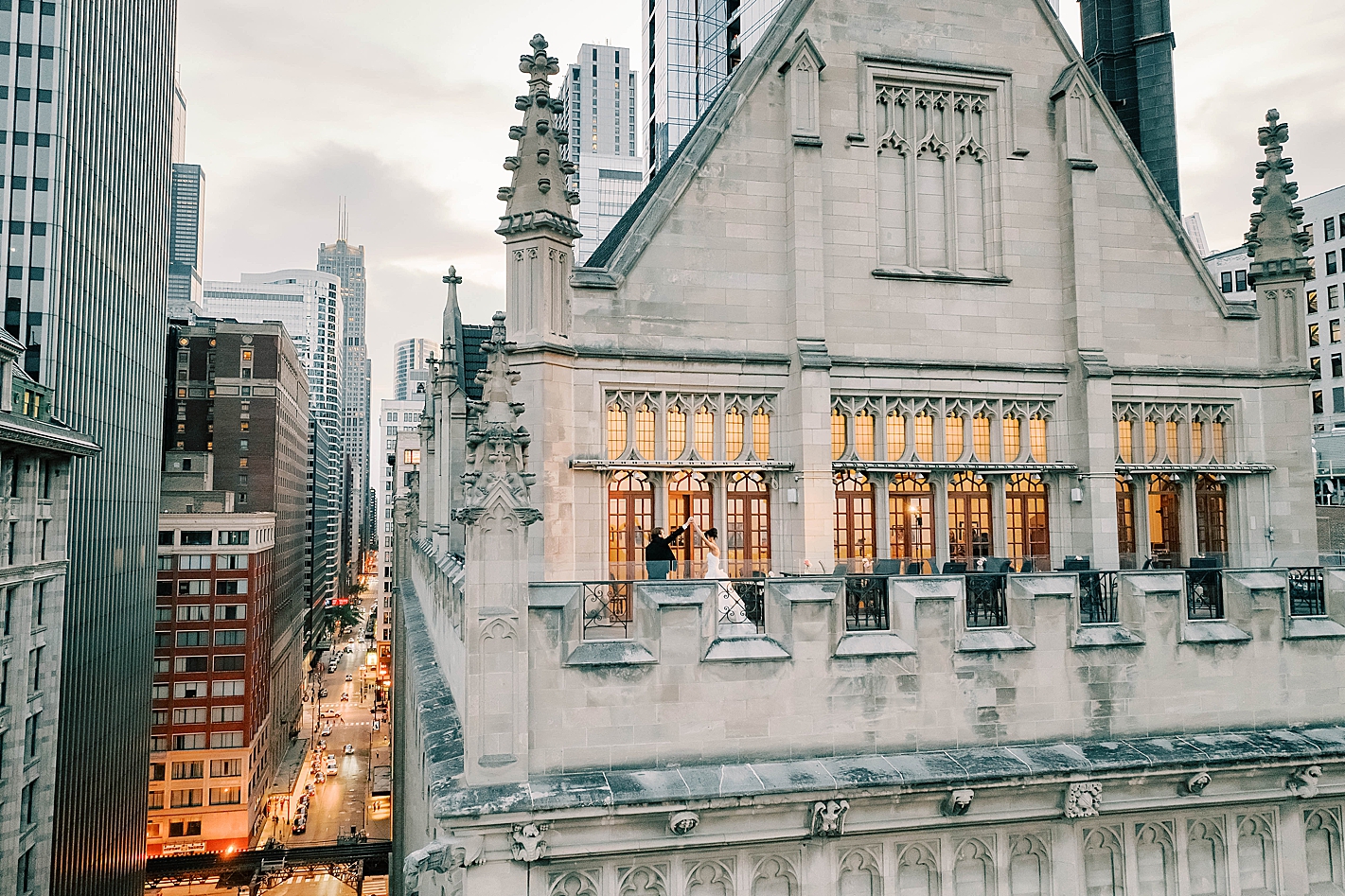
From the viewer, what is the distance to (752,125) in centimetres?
1573

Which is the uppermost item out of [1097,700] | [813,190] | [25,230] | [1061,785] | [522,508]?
[25,230]

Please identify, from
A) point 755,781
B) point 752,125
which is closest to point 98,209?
point 752,125

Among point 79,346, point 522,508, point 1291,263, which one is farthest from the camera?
point 79,346

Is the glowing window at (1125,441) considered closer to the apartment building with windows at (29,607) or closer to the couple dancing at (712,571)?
the couple dancing at (712,571)

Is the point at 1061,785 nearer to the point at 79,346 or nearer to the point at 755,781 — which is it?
the point at 755,781

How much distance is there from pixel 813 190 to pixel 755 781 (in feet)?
36.9

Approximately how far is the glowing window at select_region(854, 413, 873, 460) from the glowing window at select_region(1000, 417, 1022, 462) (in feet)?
9.76

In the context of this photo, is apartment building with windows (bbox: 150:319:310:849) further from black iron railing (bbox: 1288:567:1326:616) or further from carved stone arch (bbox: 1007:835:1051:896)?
black iron railing (bbox: 1288:567:1326:616)

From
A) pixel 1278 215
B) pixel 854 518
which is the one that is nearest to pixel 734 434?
pixel 854 518

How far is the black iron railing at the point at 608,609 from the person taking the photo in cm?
841

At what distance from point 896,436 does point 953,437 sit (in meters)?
1.23

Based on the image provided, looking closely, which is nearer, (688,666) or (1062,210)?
(688,666)

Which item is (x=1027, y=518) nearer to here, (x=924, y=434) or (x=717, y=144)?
(x=924, y=434)

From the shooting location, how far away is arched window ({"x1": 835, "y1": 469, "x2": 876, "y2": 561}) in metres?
16.6
